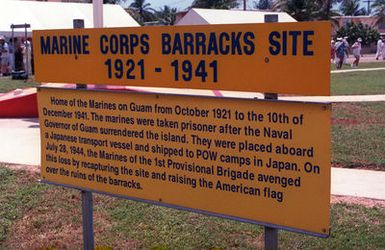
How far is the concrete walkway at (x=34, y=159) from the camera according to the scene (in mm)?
6059

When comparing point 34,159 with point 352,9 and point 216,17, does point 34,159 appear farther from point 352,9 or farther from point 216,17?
point 352,9

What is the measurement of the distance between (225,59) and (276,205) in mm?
802

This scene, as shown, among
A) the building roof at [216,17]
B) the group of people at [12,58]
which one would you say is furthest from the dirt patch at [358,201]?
the building roof at [216,17]

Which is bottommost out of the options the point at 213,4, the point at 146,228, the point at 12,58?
the point at 146,228

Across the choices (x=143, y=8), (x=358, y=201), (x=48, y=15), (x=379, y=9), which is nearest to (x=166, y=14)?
(x=143, y=8)

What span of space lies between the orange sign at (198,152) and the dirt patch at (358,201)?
2422mm

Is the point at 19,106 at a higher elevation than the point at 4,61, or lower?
lower

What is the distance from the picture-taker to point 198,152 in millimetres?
3523

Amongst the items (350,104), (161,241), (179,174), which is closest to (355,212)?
(161,241)

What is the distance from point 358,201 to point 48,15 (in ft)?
93.2

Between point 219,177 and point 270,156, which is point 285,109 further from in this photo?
point 219,177

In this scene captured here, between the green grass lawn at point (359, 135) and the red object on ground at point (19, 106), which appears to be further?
the red object on ground at point (19, 106)

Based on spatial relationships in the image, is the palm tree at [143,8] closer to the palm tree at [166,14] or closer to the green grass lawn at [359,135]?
the palm tree at [166,14]

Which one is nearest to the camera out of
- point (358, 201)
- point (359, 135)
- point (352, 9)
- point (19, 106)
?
point (358, 201)
